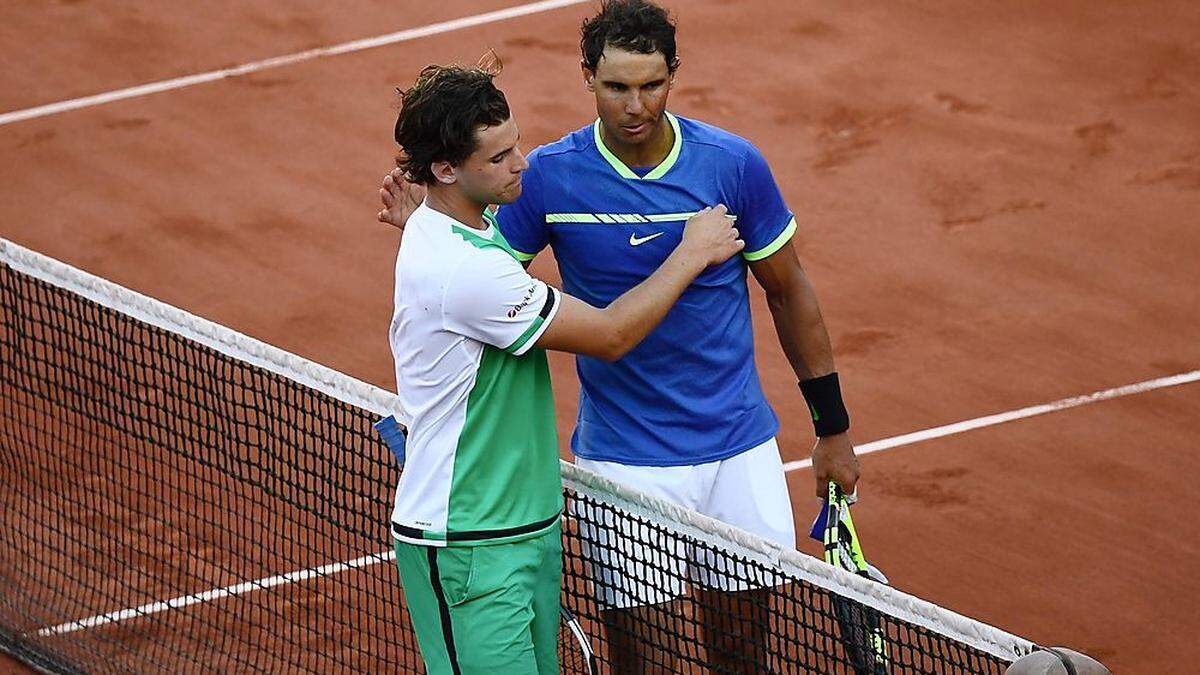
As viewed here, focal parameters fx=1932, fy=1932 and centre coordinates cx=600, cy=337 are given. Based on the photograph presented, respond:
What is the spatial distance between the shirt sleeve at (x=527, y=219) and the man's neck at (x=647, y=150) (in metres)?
0.22

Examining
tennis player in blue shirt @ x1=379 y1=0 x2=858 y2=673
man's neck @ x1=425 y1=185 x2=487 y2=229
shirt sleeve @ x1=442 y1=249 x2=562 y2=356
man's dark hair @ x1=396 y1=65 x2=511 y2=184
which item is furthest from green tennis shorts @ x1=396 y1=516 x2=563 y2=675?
man's dark hair @ x1=396 y1=65 x2=511 y2=184

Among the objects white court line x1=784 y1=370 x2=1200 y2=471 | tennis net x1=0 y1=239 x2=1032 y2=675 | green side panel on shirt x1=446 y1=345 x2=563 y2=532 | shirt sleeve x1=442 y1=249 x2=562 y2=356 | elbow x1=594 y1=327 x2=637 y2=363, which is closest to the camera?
shirt sleeve x1=442 y1=249 x2=562 y2=356

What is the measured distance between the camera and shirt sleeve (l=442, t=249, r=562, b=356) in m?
4.20

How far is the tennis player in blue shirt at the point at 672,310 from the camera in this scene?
491 cm

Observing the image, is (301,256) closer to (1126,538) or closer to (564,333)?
(1126,538)

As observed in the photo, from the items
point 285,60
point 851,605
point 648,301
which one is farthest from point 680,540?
point 285,60

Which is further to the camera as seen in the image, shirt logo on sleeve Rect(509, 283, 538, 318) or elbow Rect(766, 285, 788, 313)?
elbow Rect(766, 285, 788, 313)

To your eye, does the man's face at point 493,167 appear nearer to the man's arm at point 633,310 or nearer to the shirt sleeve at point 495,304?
the shirt sleeve at point 495,304

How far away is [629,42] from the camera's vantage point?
483cm

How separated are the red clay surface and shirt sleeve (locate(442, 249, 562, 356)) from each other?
3.07 m

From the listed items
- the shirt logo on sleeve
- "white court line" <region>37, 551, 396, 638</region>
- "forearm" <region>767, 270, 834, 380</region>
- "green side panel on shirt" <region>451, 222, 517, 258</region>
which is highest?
"green side panel on shirt" <region>451, 222, 517, 258</region>

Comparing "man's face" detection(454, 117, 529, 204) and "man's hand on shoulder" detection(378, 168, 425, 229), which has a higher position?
"man's face" detection(454, 117, 529, 204)

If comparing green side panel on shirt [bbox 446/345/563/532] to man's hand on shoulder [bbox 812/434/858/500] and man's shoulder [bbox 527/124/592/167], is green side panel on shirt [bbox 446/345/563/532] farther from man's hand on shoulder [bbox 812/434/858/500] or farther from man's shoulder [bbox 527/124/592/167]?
man's hand on shoulder [bbox 812/434/858/500]

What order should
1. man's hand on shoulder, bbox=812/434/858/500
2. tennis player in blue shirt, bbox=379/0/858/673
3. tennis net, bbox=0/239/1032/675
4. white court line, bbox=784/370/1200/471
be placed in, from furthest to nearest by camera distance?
white court line, bbox=784/370/1200/471 → man's hand on shoulder, bbox=812/434/858/500 → tennis net, bbox=0/239/1032/675 → tennis player in blue shirt, bbox=379/0/858/673
